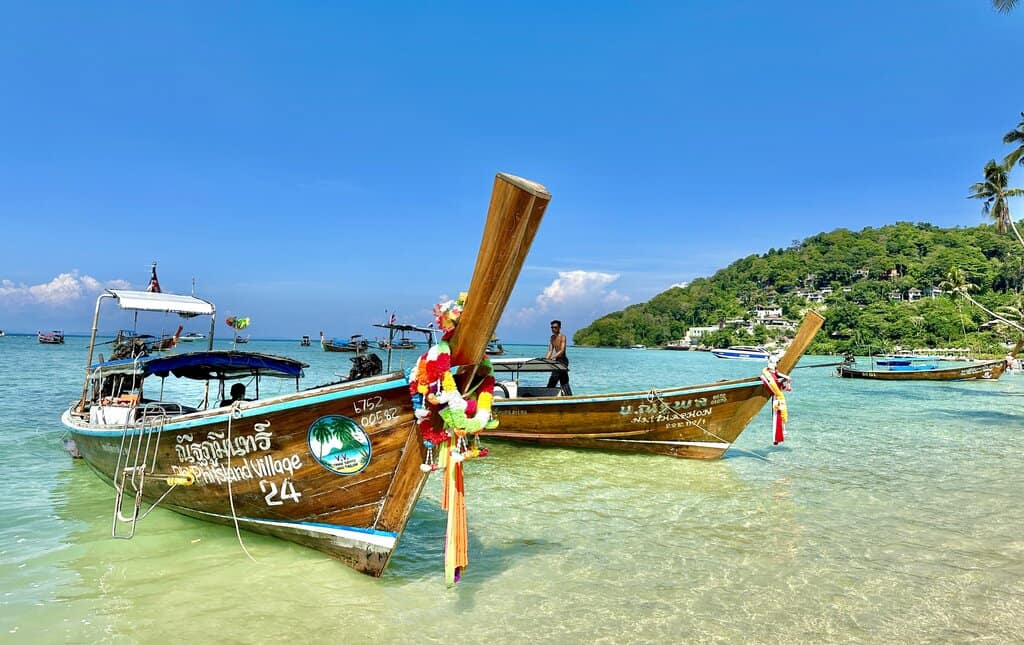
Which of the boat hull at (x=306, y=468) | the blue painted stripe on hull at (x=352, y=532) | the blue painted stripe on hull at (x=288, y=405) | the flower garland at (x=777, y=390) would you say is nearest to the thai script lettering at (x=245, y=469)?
the boat hull at (x=306, y=468)

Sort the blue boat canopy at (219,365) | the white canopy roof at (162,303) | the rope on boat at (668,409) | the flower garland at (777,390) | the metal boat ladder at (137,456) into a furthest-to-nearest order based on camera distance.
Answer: the rope on boat at (668,409), the flower garland at (777,390), the white canopy roof at (162,303), the blue boat canopy at (219,365), the metal boat ladder at (137,456)

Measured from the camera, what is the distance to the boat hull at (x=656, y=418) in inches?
388

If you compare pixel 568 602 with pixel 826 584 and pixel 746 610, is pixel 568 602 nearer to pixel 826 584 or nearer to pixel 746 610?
pixel 746 610

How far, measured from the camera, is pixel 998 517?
701 centimetres

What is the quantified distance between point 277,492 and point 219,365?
2.63 m

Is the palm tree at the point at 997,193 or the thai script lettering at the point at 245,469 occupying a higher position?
the palm tree at the point at 997,193

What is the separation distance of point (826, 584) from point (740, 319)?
12191 centimetres

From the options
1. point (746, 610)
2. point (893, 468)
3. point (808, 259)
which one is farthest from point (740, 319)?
point (746, 610)

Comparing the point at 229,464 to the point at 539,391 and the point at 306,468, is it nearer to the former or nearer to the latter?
the point at 306,468

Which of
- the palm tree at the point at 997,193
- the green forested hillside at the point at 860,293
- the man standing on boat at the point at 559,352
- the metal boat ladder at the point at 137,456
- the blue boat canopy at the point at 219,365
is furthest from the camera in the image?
A: the green forested hillside at the point at 860,293

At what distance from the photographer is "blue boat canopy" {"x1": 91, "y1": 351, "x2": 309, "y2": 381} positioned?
6.38 m

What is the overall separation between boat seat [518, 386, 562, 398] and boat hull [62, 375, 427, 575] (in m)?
7.73

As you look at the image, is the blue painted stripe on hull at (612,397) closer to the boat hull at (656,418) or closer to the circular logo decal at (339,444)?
the boat hull at (656,418)

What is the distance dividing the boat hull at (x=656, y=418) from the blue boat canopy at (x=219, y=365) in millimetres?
5141
